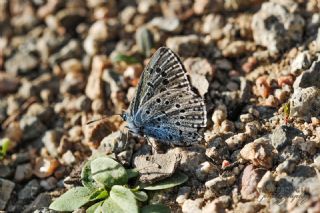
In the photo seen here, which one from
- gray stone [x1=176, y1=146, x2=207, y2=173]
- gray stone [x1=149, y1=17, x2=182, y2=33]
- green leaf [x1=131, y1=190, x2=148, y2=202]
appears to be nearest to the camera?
green leaf [x1=131, y1=190, x2=148, y2=202]

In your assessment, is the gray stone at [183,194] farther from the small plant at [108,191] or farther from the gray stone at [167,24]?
the gray stone at [167,24]

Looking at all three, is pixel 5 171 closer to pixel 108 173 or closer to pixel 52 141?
pixel 52 141

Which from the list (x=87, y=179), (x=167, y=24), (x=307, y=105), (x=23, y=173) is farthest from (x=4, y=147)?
(x=307, y=105)

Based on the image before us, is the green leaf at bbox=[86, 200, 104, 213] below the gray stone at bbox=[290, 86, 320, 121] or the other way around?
below

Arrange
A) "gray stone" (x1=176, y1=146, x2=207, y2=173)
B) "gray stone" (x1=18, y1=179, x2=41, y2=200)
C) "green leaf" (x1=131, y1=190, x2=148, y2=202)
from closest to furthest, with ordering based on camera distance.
A: 1. "green leaf" (x1=131, y1=190, x2=148, y2=202)
2. "gray stone" (x1=176, y1=146, x2=207, y2=173)
3. "gray stone" (x1=18, y1=179, x2=41, y2=200)

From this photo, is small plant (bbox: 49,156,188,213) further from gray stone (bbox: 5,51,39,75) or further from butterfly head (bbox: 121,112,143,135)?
gray stone (bbox: 5,51,39,75)

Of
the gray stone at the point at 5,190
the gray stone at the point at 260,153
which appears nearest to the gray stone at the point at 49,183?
the gray stone at the point at 5,190

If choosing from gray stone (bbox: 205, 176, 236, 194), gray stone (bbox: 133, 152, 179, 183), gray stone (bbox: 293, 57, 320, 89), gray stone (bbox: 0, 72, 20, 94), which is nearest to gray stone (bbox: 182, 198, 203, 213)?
gray stone (bbox: 205, 176, 236, 194)

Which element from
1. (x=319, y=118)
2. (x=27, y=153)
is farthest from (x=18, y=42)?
(x=319, y=118)

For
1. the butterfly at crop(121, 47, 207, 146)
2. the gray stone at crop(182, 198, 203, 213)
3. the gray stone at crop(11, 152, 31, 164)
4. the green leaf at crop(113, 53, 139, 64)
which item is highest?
the green leaf at crop(113, 53, 139, 64)
